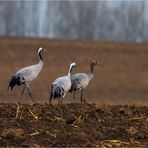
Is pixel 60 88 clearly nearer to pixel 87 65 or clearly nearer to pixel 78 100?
pixel 78 100

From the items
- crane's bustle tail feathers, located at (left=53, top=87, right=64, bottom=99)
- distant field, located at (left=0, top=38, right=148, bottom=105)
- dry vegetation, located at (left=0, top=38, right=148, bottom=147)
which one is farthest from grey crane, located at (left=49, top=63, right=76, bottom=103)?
distant field, located at (left=0, top=38, right=148, bottom=105)

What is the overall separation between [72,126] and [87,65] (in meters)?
26.5

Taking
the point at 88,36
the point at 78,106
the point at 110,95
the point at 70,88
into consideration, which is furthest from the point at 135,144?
the point at 88,36

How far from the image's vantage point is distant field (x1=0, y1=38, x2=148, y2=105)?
30.6m

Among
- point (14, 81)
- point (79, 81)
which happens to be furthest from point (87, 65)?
point (14, 81)

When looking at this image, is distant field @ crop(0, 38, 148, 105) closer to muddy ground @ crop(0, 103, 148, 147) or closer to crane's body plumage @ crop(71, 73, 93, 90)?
crane's body plumage @ crop(71, 73, 93, 90)

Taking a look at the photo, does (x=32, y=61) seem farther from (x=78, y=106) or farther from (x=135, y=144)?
(x=135, y=144)

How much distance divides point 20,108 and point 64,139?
2.03 metres

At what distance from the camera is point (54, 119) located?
37.0 ft

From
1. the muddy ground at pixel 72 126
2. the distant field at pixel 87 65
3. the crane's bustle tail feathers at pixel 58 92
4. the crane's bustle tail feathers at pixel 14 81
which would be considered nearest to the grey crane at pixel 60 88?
the crane's bustle tail feathers at pixel 58 92

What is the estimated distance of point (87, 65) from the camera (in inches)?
1471

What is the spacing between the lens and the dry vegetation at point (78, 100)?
410 inches

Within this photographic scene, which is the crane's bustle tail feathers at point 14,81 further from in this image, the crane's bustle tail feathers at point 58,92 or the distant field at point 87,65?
the distant field at point 87,65

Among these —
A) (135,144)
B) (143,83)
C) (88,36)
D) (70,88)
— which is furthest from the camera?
(88,36)
